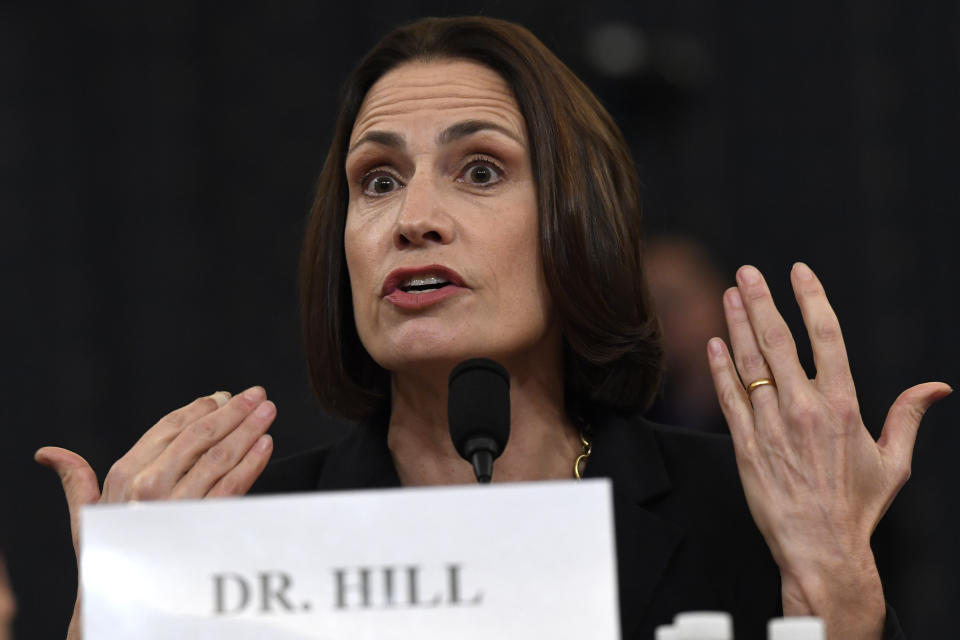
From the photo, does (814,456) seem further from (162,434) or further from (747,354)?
(162,434)

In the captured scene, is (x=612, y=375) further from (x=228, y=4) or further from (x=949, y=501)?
(x=228, y=4)

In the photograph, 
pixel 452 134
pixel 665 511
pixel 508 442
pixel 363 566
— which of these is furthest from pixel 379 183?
pixel 363 566

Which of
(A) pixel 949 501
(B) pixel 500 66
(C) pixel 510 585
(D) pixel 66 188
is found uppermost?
(B) pixel 500 66

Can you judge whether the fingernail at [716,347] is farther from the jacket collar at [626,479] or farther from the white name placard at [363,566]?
the white name placard at [363,566]

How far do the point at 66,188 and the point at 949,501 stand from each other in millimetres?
2542

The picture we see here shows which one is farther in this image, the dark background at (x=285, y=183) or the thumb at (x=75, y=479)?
the dark background at (x=285, y=183)

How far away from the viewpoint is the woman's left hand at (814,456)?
1412 mm

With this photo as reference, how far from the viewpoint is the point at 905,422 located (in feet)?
4.94

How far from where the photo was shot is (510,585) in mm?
939

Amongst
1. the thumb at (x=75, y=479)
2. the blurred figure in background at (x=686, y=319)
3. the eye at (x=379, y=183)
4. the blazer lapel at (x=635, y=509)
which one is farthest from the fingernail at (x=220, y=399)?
the blurred figure in background at (x=686, y=319)

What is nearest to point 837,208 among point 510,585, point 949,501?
point 949,501

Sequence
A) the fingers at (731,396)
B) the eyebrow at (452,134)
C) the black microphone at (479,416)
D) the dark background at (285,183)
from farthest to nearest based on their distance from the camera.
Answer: the dark background at (285,183) < the eyebrow at (452,134) < the fingers at (731,396) < the black microphone at (479,416)

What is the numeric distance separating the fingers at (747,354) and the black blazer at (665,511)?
0.26 metres

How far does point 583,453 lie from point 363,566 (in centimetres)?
97
